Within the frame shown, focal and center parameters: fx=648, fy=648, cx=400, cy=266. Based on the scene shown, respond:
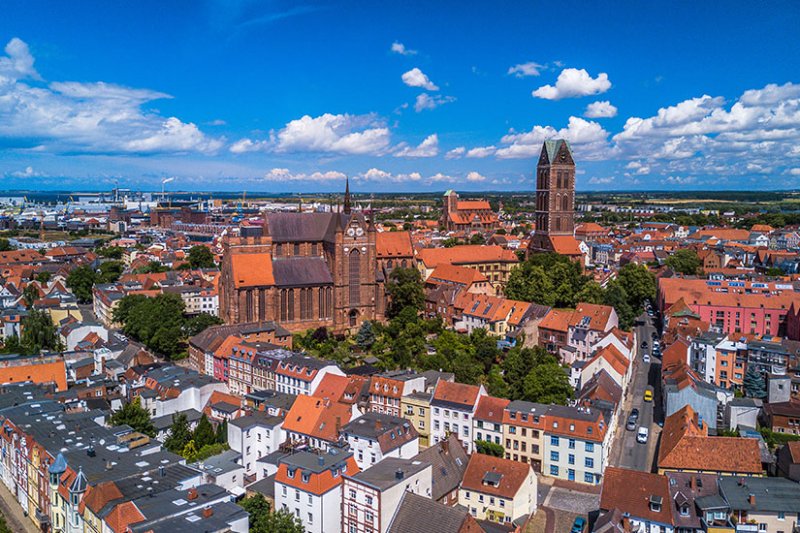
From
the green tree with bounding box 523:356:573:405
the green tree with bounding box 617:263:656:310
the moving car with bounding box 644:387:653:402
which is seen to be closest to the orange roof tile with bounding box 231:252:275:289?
the green tree with bounding box 523:356:573:405

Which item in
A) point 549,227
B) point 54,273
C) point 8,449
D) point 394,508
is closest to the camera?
point 394,508

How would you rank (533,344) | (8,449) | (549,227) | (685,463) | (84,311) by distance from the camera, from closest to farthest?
1. (685,463)
2. (8,449)
3. (533,344)
4. (84,311)
5. (549,227)

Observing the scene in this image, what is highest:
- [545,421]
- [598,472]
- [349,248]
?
[349,248]

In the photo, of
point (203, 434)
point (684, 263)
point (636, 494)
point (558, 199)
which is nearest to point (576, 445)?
point (636, 494)

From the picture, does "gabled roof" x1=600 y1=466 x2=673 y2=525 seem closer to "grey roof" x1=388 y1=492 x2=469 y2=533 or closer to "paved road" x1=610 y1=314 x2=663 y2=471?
"paved road" x1=610 y1=314 x2=663 y2=471

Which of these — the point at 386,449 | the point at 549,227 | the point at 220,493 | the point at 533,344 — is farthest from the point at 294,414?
the point at 549,227

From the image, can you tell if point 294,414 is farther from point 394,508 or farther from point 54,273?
point 54,273

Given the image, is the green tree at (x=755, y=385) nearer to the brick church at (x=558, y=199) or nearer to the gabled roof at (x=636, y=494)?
the gabled roof at (x=636, y=494)
